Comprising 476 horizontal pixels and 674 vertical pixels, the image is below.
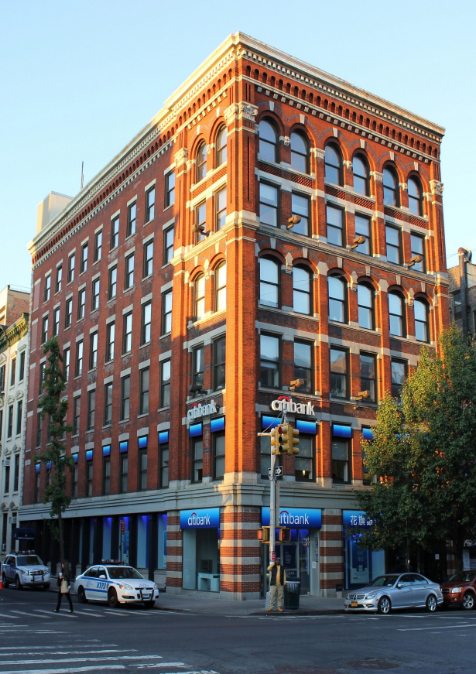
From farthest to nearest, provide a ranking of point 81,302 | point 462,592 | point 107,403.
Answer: point 81,302
point 107,403
point 462,592

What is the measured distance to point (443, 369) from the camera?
3300cm

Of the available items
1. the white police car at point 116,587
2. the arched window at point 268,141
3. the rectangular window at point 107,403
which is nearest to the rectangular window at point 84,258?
the rectangular window at point 107,403

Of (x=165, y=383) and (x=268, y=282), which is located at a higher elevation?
(x=268, y=282)

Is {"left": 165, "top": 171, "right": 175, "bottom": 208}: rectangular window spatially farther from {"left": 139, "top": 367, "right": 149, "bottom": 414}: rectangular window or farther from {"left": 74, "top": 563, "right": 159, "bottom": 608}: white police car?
{"left": 74, "top": 563, "right": 159, "bottom": 608}: white police car

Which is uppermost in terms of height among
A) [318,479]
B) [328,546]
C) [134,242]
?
[134,242]

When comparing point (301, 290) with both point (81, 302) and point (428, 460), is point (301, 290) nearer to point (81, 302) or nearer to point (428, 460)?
point (428, 460)

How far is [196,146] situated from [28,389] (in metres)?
28.7

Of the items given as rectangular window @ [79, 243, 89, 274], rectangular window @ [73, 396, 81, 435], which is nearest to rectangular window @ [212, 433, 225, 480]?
rectangular window @ [73, 396, 81, 435]

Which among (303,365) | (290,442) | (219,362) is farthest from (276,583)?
(303,365)

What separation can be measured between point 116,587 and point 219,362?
1110 cm

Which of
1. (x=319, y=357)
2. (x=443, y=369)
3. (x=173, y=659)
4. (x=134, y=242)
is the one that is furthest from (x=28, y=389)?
(x=173, y=659)

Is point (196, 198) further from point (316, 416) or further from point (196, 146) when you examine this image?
point (316, 416)

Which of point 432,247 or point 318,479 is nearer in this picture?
point 318,479

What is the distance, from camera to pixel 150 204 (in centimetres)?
4338
